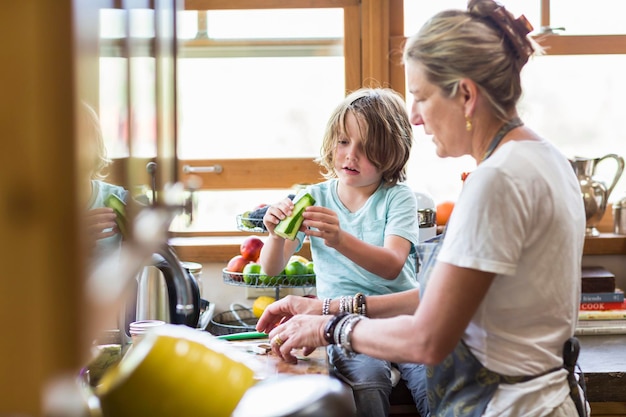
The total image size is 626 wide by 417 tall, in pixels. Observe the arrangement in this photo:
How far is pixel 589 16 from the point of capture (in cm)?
300

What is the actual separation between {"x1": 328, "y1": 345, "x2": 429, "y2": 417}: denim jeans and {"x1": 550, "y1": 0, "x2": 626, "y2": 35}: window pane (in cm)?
156

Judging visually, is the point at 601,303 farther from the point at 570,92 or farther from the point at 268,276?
the point at 268,276

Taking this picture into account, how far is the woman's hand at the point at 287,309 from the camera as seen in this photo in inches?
69.8

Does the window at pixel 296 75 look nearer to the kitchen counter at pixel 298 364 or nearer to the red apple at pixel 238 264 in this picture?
the red apple at pixel 238 264

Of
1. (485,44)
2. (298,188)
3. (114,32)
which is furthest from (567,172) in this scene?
(298,188)

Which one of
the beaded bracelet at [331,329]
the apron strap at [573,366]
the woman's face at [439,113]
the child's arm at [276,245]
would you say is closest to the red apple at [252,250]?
the child's arm at [276,245]

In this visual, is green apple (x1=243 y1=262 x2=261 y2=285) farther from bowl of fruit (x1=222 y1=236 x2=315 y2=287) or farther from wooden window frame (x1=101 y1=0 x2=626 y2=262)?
wooden window frame (x1=101 y1=0 x2=626 y2=262)

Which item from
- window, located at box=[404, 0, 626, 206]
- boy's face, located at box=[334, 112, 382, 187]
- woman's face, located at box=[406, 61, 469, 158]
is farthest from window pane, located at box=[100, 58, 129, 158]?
window, located at box=[404, 0, 626, 206]

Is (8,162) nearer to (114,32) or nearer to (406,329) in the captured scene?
(114,32)

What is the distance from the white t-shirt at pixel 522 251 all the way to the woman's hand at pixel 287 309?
464 millimetres

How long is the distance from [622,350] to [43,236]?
2244 millimetres

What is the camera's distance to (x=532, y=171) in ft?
4.30

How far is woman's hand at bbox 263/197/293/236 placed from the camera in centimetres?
205

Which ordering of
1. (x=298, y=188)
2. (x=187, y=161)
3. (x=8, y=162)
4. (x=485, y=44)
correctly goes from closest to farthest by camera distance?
1. (x=8, y=162)
2. (x=485, y=44)
3. (x=298, y=188)
4. (x=187, y=161)
